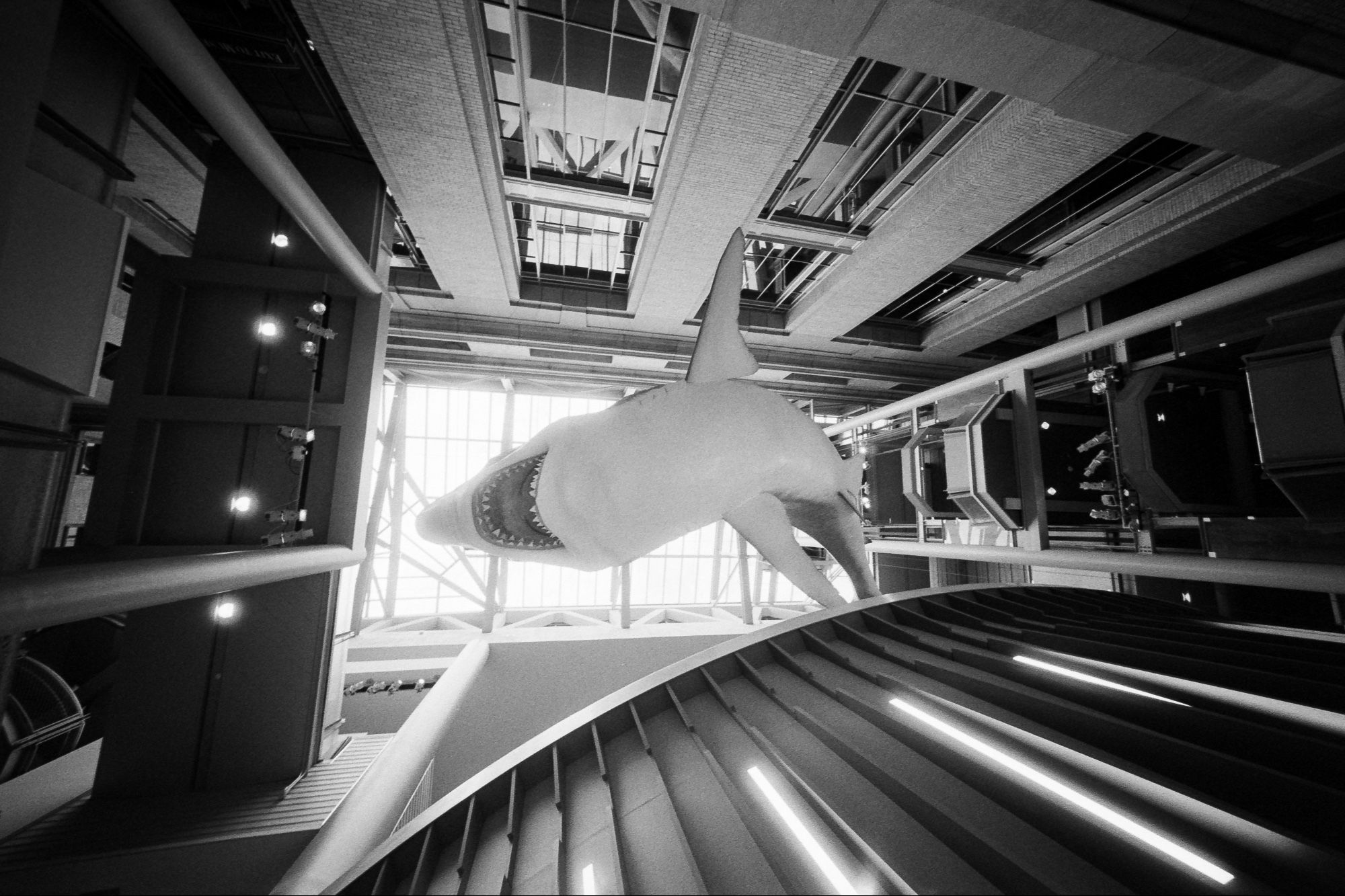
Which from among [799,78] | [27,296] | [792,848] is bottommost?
[792,848]

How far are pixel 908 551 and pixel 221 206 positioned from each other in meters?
6.78

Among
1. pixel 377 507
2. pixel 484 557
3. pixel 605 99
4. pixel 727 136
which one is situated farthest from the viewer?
pixel 484 557

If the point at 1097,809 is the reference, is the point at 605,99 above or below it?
above

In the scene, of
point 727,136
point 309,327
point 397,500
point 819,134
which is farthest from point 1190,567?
point 397,500

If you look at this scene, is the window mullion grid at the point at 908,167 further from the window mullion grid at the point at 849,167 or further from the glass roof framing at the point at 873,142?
the window mullion grid at the point at 849,167

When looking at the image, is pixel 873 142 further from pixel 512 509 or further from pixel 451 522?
pixel 451 522

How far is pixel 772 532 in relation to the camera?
7.24ft

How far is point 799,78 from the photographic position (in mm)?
3182

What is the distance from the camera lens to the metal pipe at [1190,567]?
6.65 ft

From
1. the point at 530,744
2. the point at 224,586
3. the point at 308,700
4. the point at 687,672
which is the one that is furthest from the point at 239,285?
the point at 687,672

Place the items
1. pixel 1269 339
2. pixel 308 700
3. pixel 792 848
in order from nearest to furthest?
1. pixel 792 848
2. pixel 1269 339
3. pixel 308 700

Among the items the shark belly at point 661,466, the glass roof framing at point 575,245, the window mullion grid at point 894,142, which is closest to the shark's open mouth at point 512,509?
the shark belly at point 661,466

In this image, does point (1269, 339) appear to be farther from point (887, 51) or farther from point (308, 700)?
point (308, 700)

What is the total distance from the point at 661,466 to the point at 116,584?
181 centimetres
